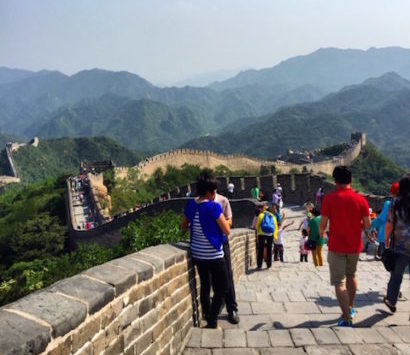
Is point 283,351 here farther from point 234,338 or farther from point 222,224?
point 222,224

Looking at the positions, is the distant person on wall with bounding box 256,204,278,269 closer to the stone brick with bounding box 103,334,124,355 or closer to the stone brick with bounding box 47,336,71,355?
the stone brick with bounding box 103,334,124,355

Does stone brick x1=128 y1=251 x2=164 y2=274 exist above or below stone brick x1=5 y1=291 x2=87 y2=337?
below

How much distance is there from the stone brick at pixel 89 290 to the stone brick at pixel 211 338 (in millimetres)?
1387

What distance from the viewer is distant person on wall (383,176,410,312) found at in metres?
4.60

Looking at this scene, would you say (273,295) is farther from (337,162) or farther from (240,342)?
(337,162)

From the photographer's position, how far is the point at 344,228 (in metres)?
4.41

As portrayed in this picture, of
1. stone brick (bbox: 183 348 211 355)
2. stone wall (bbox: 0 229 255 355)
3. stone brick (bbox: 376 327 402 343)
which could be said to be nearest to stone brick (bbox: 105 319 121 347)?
stone wall (bbox: 0 229 255 355)

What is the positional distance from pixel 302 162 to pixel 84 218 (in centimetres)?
3409

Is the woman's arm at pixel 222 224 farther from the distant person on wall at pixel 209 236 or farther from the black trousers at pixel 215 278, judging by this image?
the black trousers at pixel 215 278

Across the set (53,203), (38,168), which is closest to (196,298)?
(53,203)

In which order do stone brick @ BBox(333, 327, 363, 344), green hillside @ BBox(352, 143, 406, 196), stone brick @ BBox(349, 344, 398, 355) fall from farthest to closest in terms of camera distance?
green hillside @ BBox(352, 143, 406, 196), stone brick @ BBox(333, 327, 363, 344), stone brick @ BBox(349, 344, 398, 355)

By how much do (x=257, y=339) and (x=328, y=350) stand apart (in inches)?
21.3

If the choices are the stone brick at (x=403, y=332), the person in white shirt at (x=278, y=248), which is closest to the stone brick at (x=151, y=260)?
the stone brick at (x=403, y=332)

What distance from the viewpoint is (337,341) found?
3891 mm
